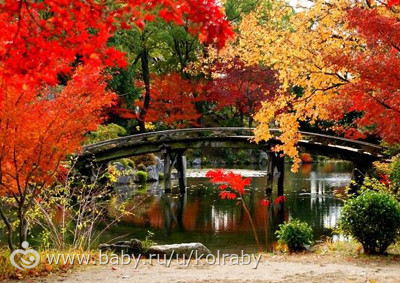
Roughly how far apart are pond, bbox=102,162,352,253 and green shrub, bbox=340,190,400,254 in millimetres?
3196

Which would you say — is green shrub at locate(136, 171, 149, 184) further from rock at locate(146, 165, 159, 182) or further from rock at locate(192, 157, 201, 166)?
rock at locate(192, 157, 201, 166)

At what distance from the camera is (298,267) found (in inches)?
314

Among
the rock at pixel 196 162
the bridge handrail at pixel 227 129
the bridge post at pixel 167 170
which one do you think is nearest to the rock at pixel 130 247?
the bridge handrail at pixel 227 129

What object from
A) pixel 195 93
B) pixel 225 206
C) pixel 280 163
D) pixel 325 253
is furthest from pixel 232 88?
pixel 325 253

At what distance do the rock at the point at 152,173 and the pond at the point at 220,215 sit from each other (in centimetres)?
354

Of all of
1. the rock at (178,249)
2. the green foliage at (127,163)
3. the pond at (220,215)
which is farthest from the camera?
the green foliage at (127,163)

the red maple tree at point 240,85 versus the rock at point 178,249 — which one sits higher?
the red maple tree at point 240,85

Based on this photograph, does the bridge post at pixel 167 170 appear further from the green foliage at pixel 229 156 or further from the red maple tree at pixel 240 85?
the green foliage at pixel 229 156

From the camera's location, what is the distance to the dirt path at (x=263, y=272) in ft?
23.1

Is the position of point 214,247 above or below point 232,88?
below

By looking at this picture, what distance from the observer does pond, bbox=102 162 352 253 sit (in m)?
14.4

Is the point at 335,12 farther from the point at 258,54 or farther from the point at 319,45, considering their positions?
the point at 258,54

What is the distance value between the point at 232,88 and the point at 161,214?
18.4 m

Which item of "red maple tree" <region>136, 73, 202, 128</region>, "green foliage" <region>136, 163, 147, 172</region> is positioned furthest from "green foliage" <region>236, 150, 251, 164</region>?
"green foliage" <region>136, 163, 147, 172</region>
